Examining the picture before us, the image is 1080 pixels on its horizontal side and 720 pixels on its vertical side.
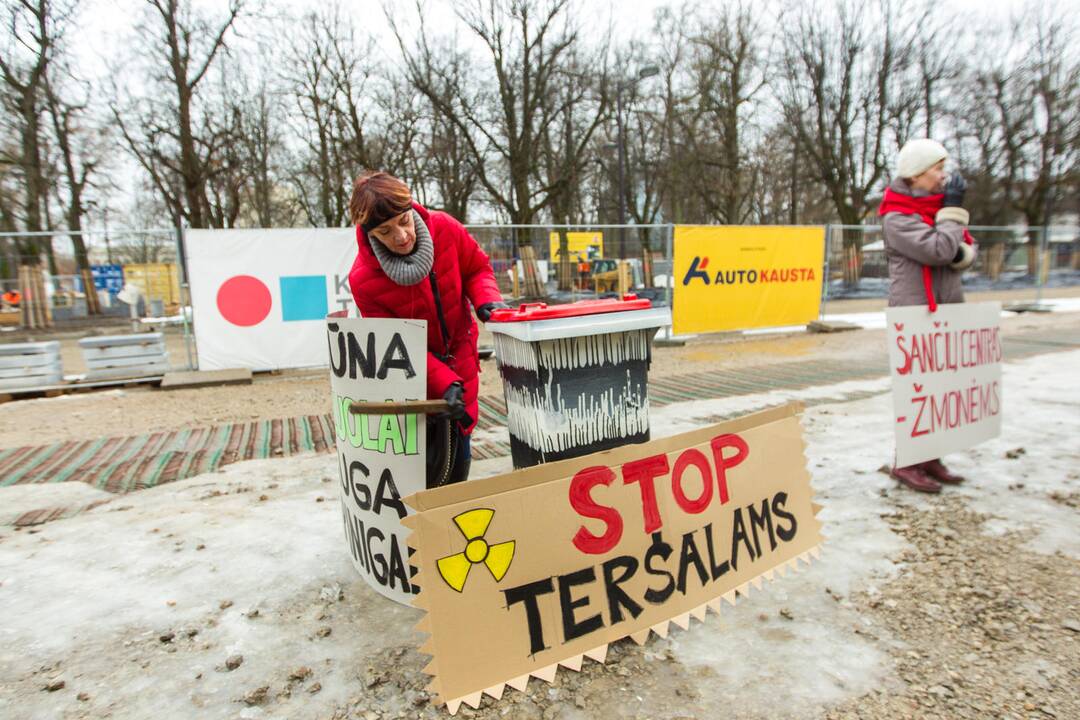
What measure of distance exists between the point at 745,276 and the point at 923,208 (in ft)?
22.8

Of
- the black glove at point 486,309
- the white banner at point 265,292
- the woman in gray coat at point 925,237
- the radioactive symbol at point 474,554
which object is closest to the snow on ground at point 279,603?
the woman in gray coat at point 925,237

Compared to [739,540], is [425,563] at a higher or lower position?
higher

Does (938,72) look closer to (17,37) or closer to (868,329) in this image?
(868,329)

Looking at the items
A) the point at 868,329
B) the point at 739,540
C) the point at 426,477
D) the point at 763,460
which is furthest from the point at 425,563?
the point at 868,329

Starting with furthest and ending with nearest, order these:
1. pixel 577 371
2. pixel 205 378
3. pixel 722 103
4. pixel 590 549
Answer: pixel 722 103
pixel 205 378
pixel 577 371
pixel 590 549

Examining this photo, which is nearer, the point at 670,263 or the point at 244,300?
the point at 244,300

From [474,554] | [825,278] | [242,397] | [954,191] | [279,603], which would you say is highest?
[954,191]

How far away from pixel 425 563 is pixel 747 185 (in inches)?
1225

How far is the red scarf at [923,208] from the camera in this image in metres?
3.32

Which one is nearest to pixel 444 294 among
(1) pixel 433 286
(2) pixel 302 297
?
(1) pixel 433 286

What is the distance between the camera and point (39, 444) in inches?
205

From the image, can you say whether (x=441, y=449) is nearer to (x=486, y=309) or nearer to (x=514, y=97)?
(x=486, y=309)

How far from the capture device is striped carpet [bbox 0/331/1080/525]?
4172 millimetres

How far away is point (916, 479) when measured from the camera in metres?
3.41
